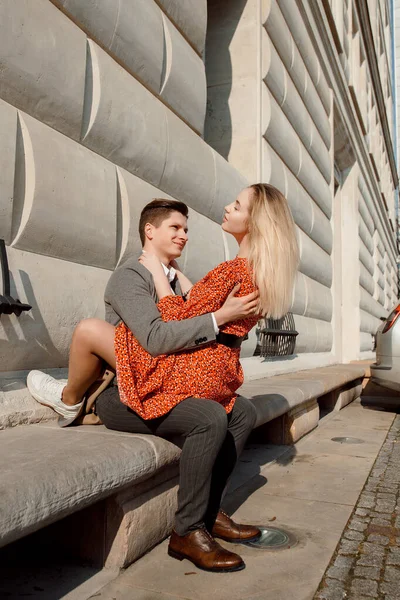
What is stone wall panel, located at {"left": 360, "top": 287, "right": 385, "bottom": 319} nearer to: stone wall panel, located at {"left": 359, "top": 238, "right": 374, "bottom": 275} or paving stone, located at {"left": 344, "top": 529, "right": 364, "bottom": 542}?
stone wall panel, located at {"left": 359, "top": 238, "right": 374, "bottom": 275}

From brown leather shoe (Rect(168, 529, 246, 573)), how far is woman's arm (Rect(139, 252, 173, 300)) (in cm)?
97

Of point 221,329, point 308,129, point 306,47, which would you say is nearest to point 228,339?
point 221,329

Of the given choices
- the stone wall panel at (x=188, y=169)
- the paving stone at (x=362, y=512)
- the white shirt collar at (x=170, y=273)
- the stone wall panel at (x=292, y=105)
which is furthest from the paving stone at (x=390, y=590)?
the stone wall panel at (x=292, y=105)

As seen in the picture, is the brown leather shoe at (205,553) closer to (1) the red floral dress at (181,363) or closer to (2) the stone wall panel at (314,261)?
(1) the red floral dress at (181,363)

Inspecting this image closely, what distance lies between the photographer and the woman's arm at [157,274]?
2418 millimetres

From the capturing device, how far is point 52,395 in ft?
8.14

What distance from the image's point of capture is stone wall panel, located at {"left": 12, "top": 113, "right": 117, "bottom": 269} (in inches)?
107

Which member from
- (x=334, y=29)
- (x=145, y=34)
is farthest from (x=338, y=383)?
(x=334, y=29)

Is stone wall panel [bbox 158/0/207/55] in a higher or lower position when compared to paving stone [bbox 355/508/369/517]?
higher

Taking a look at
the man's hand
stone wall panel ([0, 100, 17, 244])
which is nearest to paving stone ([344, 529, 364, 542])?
the man's hand

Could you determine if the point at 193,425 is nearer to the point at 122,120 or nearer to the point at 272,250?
the point at 272,250

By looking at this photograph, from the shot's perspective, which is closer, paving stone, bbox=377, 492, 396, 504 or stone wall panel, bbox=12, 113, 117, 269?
stone wall panel, bbox=12, 113, 117, 269

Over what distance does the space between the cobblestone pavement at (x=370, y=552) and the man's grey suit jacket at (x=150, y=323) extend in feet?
3.31

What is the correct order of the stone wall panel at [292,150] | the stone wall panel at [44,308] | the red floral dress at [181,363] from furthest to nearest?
the stone wall panel at [292,150], the stone wall panel at [44,308], the red floral dress at [181,363]
